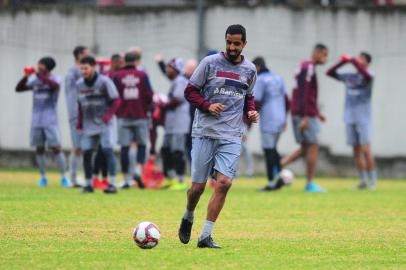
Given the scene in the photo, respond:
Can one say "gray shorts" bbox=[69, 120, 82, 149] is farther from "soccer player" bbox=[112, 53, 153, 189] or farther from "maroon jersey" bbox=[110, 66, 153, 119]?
"maroon jersey" bbox=[110, 66, 153, 119]

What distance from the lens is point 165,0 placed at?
1191 inches

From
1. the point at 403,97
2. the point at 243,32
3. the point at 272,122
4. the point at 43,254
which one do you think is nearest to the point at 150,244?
the point at 43,254

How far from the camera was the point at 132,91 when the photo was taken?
20953 millimetres

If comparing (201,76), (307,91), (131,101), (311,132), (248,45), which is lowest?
(311,132)

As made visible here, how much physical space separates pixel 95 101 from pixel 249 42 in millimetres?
A: 10313

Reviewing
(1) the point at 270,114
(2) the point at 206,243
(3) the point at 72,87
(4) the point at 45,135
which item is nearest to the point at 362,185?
(1) the point at 270,114

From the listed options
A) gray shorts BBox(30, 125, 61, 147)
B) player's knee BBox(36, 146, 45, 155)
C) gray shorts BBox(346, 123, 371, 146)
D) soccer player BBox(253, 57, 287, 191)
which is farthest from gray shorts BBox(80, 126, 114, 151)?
gray shorts BBox(346, 123, 371, 146)

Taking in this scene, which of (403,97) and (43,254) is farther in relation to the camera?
(403,97)

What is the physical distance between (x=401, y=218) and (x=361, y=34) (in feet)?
44.8

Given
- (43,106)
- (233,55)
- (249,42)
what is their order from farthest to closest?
(249,42) < (43,106) < (233,55)

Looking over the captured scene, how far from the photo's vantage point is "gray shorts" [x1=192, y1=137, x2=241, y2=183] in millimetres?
11562

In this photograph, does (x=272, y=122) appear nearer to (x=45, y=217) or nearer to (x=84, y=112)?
(x=84, y=112)

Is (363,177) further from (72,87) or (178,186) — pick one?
(72,87)

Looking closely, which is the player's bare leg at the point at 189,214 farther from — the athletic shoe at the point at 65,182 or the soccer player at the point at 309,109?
the athletic shoe at the point at 65,182
